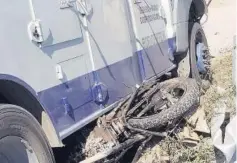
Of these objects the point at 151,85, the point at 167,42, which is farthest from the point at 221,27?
the point at 151,85

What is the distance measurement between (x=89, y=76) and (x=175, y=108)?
995mm

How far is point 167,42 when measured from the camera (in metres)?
6.18

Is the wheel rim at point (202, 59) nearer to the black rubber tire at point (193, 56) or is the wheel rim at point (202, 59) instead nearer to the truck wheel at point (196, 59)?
the truck wheel at point (196, 59)

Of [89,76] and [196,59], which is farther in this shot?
[196,59]

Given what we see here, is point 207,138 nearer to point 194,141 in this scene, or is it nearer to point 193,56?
point 194,141

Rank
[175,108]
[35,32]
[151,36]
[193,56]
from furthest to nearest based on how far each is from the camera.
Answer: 1. [193,56]
2. [151,36]
3. [175,108]
4. [35,32]

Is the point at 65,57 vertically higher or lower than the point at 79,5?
lower

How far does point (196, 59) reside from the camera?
23.1ft

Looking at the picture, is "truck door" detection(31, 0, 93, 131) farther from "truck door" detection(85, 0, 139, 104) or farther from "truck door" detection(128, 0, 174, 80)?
"truck door" detection(128, 0, 174, 80)

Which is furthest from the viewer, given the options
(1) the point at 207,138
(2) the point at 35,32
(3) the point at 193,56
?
(3) the point at 193,56

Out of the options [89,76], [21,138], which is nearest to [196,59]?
[89,76]

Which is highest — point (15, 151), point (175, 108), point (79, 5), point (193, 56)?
point (79, 5)

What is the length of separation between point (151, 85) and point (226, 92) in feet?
3.27

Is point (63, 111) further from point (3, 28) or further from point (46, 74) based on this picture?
point (3, 28)
